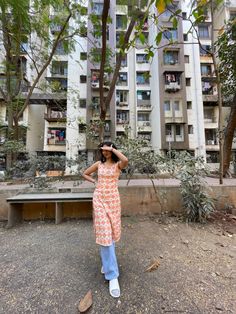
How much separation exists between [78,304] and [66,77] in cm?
2038

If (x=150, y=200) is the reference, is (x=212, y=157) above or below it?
above

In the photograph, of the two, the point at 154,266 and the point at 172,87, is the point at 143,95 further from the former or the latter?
the point at 154,266

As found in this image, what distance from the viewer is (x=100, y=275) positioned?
2256mm

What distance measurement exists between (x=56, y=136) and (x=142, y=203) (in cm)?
1662

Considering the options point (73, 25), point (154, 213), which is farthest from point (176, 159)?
point (73, 25)

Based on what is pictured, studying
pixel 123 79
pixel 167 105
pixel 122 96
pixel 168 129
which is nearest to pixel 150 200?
pixel 168 129

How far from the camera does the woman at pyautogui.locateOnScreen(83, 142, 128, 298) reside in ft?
6.56

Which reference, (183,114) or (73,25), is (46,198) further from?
(183,114)

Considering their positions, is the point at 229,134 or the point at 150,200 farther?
the point at 229,134

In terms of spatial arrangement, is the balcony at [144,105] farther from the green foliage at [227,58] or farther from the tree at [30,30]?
the tree at [30,30]

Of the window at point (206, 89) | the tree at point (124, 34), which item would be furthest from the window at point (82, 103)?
the window at point (206, 89)

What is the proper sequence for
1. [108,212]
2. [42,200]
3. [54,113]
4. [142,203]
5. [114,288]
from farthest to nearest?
[54,113] → [142,203] → [42,200] → [108,212] → [114,288]

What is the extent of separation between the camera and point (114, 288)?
194 cm

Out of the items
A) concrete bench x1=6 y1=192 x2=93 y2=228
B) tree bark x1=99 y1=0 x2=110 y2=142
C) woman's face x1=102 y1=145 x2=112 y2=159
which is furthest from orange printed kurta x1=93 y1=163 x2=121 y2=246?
tree bark x1=99 y1=0 x2=110 y2=142
